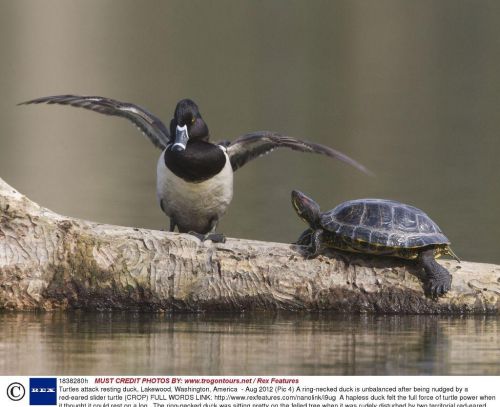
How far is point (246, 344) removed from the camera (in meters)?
10.5

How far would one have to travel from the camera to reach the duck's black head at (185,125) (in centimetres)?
1295

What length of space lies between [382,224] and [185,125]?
226 centimetres

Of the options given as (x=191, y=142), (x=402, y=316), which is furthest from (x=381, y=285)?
(x=191, y=142)

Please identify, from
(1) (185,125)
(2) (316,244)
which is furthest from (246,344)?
(1) (185,125)

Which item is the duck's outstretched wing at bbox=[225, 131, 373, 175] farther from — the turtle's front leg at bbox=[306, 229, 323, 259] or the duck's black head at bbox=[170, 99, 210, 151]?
the turtle's front leg at bbox=[306, 229, 323, 259]

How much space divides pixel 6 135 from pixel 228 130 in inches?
240

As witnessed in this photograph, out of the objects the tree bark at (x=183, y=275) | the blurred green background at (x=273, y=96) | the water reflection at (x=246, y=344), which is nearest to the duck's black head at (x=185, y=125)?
the tree bark at (x=183, y=275)

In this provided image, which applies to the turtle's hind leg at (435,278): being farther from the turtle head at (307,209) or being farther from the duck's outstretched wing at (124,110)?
the duck's outstretched wing at (124,110)

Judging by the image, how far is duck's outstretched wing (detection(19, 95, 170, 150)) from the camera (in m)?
13.6

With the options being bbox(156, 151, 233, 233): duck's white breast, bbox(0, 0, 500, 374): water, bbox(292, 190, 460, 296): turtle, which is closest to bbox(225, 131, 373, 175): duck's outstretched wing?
bbox(156, 151, 233, 233): duck's white breast

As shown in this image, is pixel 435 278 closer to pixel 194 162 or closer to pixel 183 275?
pixel 183 275

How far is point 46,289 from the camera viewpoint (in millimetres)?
11984

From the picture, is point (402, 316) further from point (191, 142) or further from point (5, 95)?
point (5, 95)

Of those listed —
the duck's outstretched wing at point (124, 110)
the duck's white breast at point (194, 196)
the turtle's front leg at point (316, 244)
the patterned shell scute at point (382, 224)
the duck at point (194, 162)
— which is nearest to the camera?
the patterned shell scute at point (382, 224)
